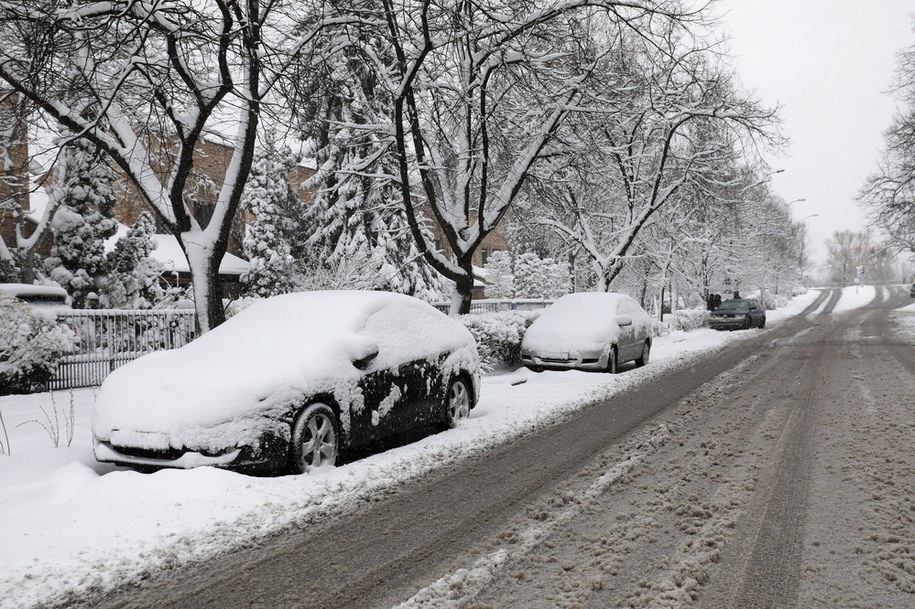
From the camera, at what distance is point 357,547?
4.08 meters

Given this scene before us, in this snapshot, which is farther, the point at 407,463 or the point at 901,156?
the point at 901,156

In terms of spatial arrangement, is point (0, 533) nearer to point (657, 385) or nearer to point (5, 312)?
point (5, 312)

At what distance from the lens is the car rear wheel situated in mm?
7875

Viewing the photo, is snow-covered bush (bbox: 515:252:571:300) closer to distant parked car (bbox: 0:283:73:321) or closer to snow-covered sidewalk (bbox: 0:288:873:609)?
distant parked car (bbox: 0:283:73:321)

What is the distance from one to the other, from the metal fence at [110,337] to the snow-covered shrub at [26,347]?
1.11 feet

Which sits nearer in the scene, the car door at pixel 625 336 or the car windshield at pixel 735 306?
the car door at pixel 625 336

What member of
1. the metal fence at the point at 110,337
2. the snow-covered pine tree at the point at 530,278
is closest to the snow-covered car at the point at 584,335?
the metal fence at the point at 110,337

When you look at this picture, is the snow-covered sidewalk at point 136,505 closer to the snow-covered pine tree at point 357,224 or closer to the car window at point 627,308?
the car window at point 627,308

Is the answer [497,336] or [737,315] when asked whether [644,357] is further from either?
[737,315]

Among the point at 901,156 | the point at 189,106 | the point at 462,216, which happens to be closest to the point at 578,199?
the point at 462,216

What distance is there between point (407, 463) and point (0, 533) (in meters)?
3.28

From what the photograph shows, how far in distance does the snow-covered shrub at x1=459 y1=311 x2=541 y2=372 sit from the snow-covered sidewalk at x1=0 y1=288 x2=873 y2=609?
5451 mm

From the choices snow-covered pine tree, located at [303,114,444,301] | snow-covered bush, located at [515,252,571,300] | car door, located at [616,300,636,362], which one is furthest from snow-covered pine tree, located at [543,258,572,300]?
car door, located at [616,300,636,362]

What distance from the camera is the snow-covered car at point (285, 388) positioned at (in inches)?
208
